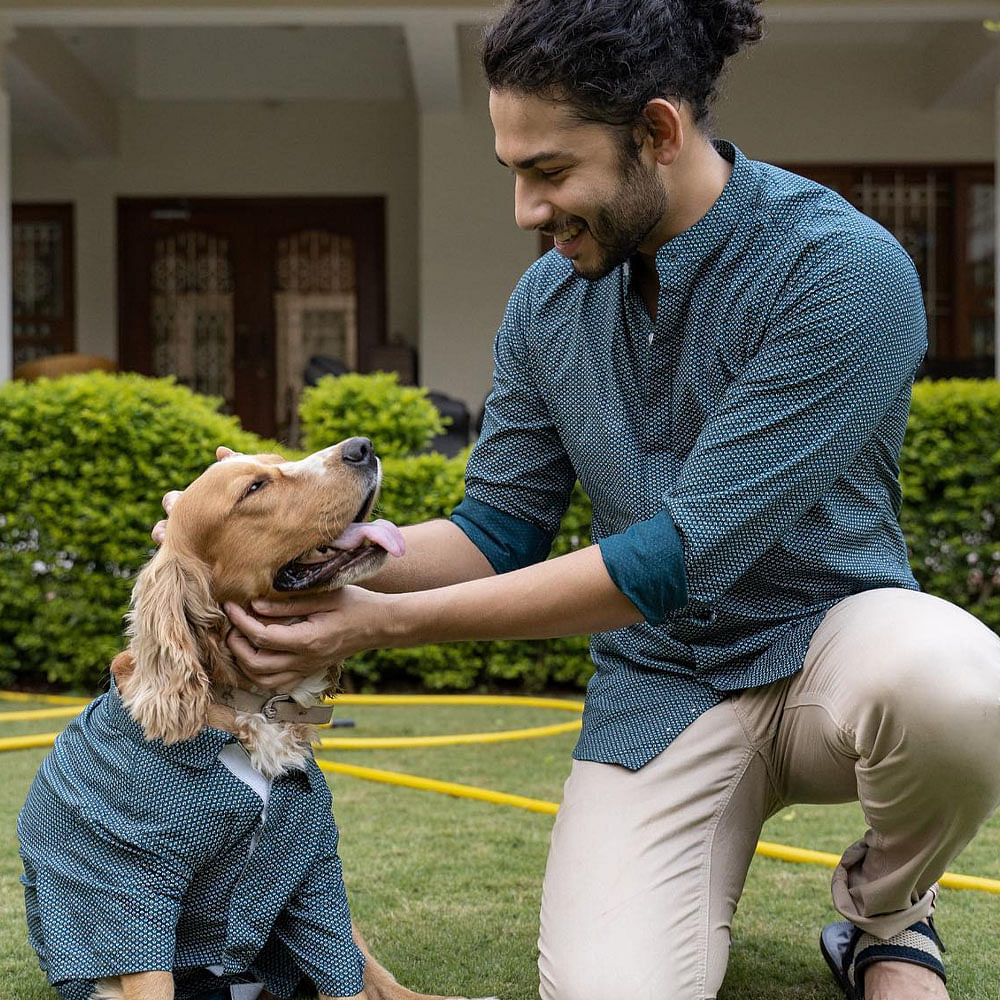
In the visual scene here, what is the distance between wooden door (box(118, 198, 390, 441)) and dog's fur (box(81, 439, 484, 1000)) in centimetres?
1174

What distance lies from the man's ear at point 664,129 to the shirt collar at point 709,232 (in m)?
0.14

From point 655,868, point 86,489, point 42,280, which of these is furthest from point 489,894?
point 42,280

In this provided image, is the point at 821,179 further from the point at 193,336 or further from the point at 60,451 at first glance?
the point at 60,451

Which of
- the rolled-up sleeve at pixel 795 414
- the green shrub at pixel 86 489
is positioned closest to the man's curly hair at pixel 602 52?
the rolled-up sleeve at pixel 795 414

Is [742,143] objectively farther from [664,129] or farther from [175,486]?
[664,129]

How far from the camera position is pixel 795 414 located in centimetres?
234

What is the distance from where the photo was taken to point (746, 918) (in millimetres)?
3107

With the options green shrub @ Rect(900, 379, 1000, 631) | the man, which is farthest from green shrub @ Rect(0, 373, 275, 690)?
the man

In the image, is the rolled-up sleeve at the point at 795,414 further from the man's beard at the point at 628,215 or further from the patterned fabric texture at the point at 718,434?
the man's beard at the point at 628,215

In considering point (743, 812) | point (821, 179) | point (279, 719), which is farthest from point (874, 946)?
point (821, 179)

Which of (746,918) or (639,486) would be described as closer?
(639,486)

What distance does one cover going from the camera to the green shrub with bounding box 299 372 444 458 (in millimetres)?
6309

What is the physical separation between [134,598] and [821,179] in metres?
11.1

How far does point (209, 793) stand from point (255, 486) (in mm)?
597
